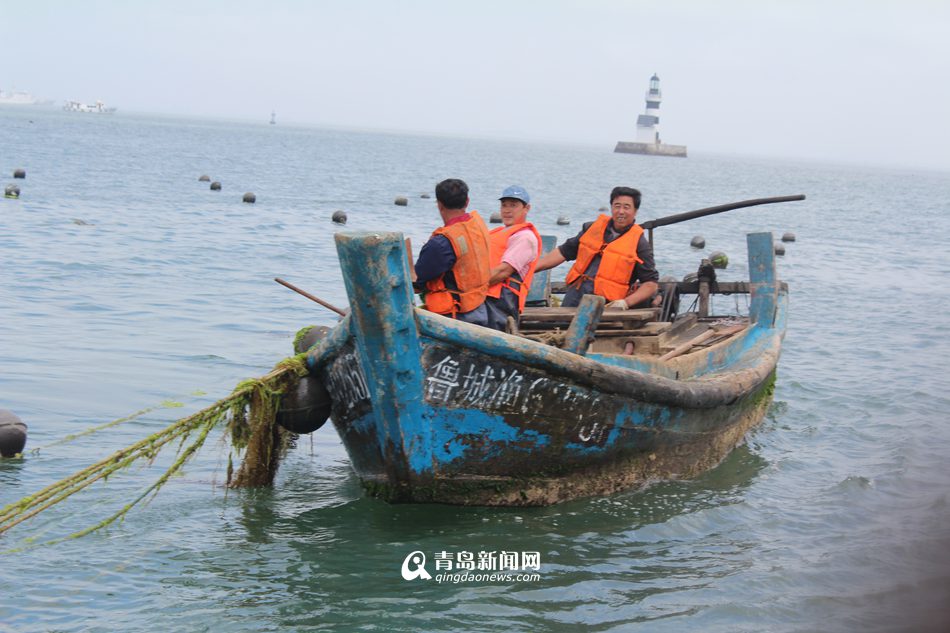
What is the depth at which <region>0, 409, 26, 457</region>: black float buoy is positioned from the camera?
7.63m

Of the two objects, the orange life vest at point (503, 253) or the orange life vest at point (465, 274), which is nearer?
the orange life vest at point (465, 274)

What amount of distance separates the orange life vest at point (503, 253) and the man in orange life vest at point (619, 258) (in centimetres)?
125

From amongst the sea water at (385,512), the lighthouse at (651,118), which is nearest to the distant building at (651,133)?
the lighthouse at (651,118)

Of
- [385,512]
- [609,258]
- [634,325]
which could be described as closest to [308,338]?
[385,512]

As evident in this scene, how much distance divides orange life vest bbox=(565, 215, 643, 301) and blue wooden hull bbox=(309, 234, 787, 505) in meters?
1.28

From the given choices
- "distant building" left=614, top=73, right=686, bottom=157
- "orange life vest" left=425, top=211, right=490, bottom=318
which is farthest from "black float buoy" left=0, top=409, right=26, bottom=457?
"distant building" left=614, top=73, right=686, bottom=157

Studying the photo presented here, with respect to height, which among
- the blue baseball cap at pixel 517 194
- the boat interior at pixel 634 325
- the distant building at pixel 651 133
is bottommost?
the boat interior at pixel 634 325

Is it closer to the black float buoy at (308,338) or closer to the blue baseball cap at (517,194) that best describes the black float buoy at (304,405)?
the black float buoy at (308,338)

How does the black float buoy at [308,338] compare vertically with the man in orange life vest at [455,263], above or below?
below

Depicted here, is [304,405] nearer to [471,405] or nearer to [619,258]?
[471,405]

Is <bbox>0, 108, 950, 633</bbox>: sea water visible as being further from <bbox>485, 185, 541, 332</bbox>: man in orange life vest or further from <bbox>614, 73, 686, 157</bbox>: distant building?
<bbox>614, 73, 686, 157</bbox>: distant building

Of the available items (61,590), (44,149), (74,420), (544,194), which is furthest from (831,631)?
(44,149)

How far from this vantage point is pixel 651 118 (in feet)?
461

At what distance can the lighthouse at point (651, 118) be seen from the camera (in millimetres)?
135250
